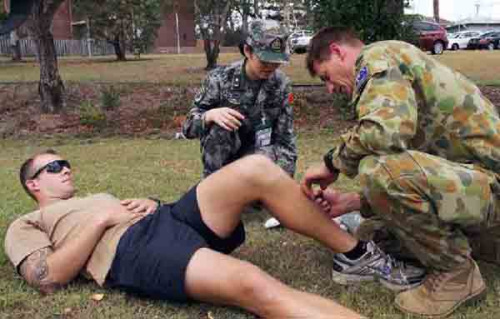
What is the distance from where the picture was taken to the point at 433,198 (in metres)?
2.51

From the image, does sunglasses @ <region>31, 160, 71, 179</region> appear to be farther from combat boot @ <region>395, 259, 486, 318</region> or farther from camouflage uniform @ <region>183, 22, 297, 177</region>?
combat boot @ <region>395, 259, 486, 318</region>

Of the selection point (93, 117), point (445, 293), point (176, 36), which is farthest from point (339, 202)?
point (176, 36)

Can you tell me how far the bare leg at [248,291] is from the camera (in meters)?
2.38

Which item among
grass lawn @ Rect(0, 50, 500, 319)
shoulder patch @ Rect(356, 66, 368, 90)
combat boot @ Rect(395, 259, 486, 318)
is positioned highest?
shoulder patch @ Rect(356, 66, 368, 90)

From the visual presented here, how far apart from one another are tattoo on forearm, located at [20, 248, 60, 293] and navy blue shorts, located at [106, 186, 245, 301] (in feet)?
0.88

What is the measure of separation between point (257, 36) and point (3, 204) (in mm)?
2442

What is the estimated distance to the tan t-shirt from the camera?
2.91 metres

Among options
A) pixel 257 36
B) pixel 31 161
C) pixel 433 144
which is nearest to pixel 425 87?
pixel 433 144

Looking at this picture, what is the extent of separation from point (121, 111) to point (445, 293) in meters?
9.16

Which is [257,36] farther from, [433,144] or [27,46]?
Answer: [27,46]

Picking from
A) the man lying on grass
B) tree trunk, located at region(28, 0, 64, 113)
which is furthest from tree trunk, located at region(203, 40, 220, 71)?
the man lying on grass

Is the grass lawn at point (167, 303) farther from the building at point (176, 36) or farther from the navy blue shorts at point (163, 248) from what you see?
the building at point (176, 36)

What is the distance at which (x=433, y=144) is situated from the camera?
9.04 feet

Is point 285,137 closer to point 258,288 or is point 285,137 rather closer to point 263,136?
point 263,136
